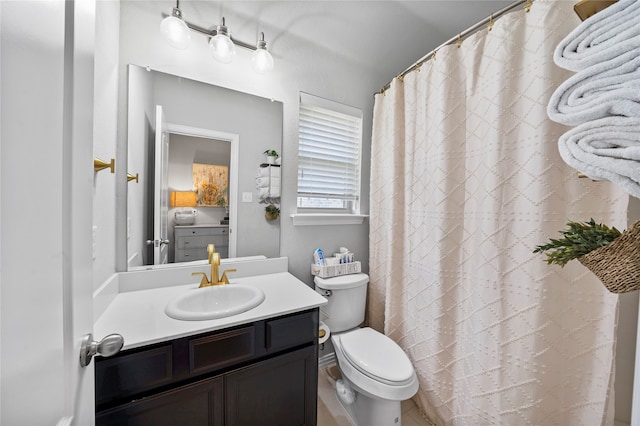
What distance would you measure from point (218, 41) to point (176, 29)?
195 millimetres

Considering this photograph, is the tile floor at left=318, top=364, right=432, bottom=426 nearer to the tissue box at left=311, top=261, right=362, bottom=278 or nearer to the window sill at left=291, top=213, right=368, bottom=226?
the tissue box at left=311, top=261, right=362, bottom=278

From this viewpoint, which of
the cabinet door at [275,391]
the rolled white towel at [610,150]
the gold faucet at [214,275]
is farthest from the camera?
the gold faucet at [214,275]

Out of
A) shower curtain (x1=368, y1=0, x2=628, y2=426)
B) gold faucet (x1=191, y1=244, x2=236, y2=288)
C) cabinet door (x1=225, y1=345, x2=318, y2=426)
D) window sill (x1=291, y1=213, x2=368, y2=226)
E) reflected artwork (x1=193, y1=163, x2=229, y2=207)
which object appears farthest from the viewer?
window sill (x1=291, y1=213, x2=368, y2=226)

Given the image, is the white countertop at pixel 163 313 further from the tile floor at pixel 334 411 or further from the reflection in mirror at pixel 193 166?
the tile floor at pixel 334 411

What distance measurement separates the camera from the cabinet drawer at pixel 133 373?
2.54 feet

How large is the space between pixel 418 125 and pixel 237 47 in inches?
46.2

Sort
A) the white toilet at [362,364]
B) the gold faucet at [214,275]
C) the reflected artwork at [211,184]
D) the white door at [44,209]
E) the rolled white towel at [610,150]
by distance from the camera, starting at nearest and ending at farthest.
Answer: the white door at [44,209], the rolled white towel at [610,150], the white toilet at [362,364], the gold faucet at [214,275], the reflected artwork at [211,184]

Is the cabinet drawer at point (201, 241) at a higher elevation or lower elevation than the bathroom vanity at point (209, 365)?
higher

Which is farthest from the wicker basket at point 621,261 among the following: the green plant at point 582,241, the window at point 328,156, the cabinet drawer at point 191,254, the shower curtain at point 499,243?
the cabinet drawer at point 191,254

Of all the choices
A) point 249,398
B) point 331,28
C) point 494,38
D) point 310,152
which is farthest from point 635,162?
point 331,28

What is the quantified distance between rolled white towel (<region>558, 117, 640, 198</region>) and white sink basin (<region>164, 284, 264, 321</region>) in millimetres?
1146

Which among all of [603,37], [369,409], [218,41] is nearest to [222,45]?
[218,41]

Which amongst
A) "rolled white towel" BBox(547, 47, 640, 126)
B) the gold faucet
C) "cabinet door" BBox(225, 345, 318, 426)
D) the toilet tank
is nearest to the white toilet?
the toilet tank

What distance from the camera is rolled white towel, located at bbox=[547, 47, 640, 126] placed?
44cm
